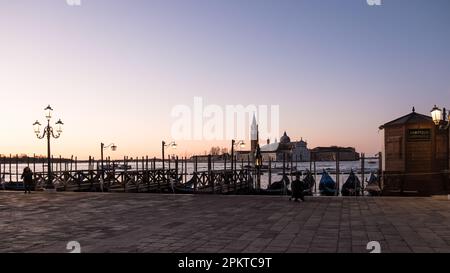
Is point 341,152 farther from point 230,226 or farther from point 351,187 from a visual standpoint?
point 230,226

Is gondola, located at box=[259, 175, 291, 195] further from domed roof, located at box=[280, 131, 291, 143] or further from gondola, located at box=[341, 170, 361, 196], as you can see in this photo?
domed roof, located at box=[280, 131, 291, 143]

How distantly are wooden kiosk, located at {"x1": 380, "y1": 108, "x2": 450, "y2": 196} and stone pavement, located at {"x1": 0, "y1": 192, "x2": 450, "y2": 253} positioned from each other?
587cm

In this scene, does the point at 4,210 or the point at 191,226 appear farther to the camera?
the point at 4,210

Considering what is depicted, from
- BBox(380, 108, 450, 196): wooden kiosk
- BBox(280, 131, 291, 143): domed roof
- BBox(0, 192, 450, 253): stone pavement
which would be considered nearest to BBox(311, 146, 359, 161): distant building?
BBox(380, 108, 450, 196): wooden kiosk

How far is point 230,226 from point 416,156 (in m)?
13.6

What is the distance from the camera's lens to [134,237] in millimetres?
7961

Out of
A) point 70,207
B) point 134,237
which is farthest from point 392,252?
point 70,207

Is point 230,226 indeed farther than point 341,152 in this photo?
No

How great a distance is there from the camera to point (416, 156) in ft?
64.0

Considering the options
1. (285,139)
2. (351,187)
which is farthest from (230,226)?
(285,139)

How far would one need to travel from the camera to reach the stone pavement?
23.4 ft
